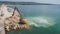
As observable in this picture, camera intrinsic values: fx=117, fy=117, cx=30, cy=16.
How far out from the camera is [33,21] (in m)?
1.44

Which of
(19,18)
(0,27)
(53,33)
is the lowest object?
(53,33)

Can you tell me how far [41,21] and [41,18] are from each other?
0.04m

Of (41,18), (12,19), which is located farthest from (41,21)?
(12,19)

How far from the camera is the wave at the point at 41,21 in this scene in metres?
1.44

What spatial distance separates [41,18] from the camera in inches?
57.2

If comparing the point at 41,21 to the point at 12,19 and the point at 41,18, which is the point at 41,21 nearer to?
the point at 41,18

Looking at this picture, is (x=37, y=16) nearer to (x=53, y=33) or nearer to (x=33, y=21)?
(x=33, y=21)

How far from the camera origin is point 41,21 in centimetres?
145

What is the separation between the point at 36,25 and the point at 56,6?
0.34 meters

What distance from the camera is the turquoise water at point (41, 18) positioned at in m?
1.44

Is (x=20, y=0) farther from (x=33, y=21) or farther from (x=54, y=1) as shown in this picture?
(x=54, y=1)

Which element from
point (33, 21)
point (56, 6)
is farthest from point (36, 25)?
point (56, 6)

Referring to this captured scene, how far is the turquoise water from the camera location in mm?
1436

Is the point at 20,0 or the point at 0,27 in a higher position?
the point at 20,0
